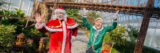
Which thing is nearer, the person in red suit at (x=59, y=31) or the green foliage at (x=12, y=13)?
the person in red suit at (x=59, y=31)

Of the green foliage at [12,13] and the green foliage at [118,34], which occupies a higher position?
the green foliage at [12,13]

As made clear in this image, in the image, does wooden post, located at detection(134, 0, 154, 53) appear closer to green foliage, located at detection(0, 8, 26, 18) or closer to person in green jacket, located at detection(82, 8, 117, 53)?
person in green jacket, located at detection(82, 8, 117, 53)

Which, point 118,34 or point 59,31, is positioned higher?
point 59,31

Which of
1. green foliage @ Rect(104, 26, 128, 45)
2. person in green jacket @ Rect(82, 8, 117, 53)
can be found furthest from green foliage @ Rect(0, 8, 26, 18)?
green foliage @ Rect(104, 26, 128, 45)

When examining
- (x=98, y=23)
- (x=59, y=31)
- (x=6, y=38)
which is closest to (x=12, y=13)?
(x=6, y=38)

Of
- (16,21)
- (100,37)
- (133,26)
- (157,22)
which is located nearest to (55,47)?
→ (100,37)

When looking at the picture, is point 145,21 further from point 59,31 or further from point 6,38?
point 6,38

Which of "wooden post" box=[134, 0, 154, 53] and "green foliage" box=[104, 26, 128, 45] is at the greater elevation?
"wooden post" box=[134, 0, 154, 53]

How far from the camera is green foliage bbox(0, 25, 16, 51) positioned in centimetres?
347

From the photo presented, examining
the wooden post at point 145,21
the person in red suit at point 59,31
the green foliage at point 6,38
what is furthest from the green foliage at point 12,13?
the wooden post at point 145,21

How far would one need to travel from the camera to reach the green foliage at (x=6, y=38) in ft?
11.4

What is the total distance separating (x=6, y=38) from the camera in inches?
140

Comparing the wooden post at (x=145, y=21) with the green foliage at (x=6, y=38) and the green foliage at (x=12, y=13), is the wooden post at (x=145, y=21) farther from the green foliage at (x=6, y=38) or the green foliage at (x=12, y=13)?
the green foliage at (x=12, y=13)

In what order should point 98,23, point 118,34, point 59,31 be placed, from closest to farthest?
point 59,31 < point 98,23 < point 118,34
